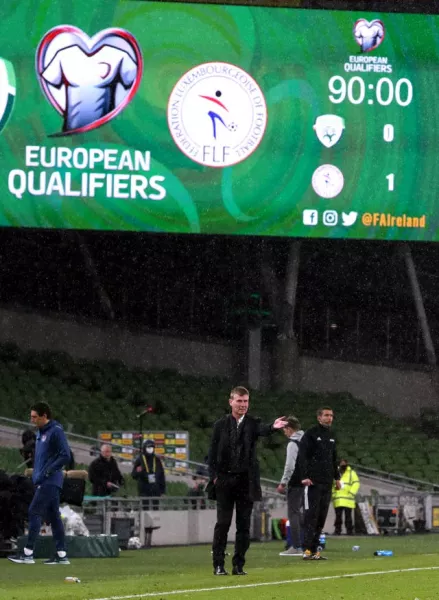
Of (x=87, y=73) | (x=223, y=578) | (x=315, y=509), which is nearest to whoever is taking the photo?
(x=223, y=578)

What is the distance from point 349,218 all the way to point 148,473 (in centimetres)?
981

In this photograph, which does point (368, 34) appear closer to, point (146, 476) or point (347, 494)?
point (347, 494)

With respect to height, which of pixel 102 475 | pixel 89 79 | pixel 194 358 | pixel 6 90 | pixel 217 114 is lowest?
pixel 102 475

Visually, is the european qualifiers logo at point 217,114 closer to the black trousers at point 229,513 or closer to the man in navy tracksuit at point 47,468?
the man in navy tracksuit at point 47,468

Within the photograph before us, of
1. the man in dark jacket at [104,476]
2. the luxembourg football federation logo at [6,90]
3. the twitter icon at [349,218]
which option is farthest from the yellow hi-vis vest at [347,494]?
the luxembourg football federation logo at [6,90]

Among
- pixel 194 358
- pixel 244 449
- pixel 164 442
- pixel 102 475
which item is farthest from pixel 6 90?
pixel 244 449

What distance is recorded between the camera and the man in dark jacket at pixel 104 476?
2105cm

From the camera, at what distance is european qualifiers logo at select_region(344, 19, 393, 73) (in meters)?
31.0

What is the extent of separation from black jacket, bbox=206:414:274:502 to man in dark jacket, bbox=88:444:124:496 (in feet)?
28.2

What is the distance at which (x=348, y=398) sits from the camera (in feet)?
127

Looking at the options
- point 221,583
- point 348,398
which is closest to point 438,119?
point 348,398

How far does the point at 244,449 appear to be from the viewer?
12.5 metres

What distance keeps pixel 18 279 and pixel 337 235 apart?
34.6 feet

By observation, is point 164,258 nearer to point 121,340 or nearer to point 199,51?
point 121,340
